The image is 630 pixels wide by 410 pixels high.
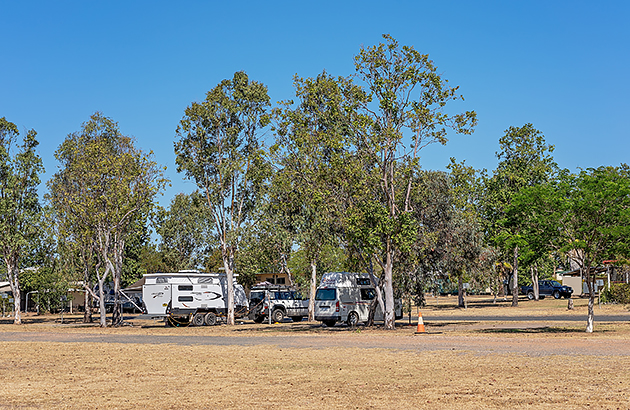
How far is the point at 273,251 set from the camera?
141ft

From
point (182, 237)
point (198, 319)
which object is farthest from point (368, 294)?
point (182, 237)

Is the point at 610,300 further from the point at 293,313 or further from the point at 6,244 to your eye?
the point at 6,244

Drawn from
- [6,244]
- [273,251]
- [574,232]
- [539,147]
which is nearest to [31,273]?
[6,244]

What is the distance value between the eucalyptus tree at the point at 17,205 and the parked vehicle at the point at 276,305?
17438mm

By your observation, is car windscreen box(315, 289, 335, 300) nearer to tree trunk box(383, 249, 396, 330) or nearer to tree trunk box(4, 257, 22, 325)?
tree trunk box(383, 249, 396, 330)

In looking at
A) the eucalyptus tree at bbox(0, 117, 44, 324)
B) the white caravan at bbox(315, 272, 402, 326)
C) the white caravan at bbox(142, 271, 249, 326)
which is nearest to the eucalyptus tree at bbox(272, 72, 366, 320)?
the white caravan at bbox(315, 272, 402, 326)

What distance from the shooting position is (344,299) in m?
32.5

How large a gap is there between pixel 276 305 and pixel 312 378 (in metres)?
25.5

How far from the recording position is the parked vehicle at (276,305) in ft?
126

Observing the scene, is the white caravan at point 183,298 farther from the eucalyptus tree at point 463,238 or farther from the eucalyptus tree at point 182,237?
the eucalyptus tree at point 182,237

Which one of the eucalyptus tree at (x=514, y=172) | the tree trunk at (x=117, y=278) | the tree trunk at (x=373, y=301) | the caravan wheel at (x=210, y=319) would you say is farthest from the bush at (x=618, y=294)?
the tree trunk at (x=117, y=278)

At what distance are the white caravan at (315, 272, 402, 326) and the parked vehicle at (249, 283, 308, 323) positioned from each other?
19.0ft

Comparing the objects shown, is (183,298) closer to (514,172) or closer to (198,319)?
(198,319)

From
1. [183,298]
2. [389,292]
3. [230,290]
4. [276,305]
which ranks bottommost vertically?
[276,305]
